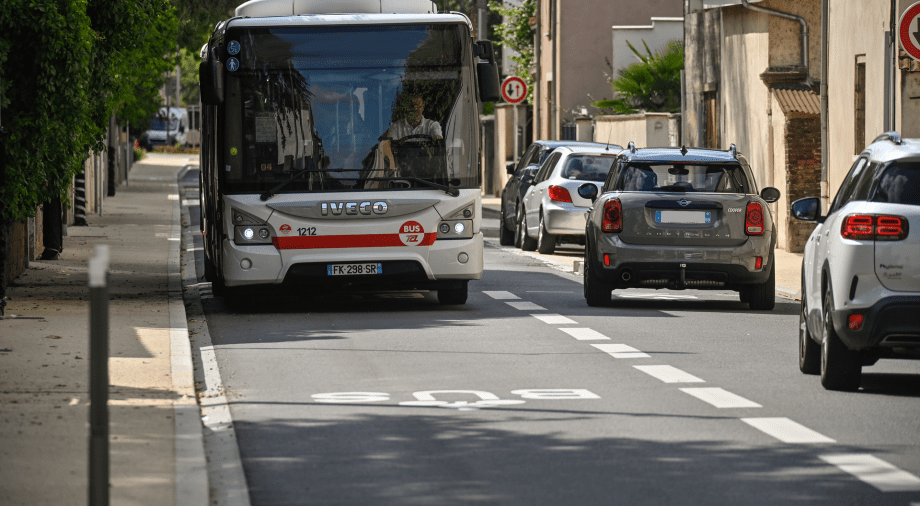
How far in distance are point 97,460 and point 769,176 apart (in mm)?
23789

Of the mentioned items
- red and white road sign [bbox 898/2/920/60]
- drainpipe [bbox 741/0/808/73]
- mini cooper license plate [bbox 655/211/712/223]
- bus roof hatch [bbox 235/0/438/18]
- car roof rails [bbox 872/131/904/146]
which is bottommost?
mini cooper license plate [bbox 655/211/712/223]

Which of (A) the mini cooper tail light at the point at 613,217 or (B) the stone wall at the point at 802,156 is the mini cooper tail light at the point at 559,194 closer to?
(B) the stone wall at the point at 802,156

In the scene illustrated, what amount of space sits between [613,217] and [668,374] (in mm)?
4694

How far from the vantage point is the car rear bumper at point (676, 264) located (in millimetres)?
15688

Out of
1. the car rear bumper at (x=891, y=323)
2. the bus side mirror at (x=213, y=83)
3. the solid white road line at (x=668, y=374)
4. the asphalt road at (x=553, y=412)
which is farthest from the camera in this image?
the bus side mirror at (x=213, y=83)

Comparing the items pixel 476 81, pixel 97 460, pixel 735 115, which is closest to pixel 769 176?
pixel 735 115

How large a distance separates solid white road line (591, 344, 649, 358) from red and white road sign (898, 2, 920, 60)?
17.7 feet

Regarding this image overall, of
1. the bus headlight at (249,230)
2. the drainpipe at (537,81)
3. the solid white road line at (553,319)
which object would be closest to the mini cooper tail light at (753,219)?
the solid white road line at (553,319)

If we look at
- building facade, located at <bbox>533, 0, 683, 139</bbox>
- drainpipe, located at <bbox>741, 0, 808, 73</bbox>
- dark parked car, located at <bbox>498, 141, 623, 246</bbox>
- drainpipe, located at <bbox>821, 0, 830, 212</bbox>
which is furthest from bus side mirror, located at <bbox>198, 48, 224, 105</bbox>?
building facade, located at <bbox>533, 0, 683, 139</bbox>

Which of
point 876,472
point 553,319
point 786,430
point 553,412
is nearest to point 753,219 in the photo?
point 553,319

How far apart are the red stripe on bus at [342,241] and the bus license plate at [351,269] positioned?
187 mm

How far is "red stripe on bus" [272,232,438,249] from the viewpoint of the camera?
15.4 metres

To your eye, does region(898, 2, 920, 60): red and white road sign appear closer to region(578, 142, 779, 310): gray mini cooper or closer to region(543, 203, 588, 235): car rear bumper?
region(578, 142, 779, 310): gray mini cooper

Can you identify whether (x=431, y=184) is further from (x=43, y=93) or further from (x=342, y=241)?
(x=43, y=93)
